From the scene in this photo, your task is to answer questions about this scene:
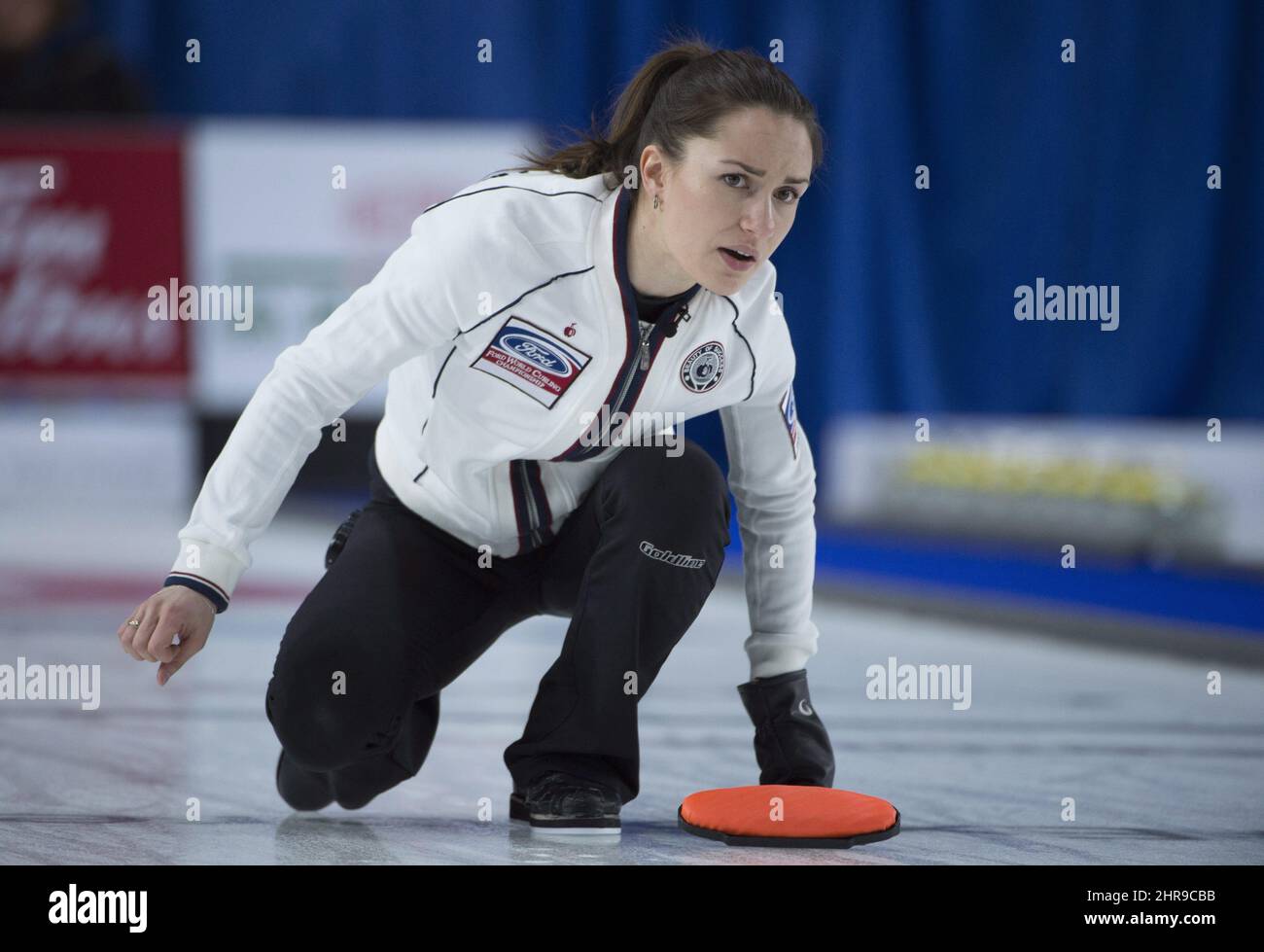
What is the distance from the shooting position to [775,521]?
1.87 meters

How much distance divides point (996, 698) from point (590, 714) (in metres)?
1.34

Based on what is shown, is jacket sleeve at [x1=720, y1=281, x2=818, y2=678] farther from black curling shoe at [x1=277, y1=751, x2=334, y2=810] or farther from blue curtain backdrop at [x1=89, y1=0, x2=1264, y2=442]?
blue curtain backdrop at [x1=89, y1=0, x2=1264, y2=442]

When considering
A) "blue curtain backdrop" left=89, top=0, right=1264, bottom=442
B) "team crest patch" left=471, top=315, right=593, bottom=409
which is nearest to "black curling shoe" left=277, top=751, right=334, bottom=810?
"team crest patch" left=471, top=315, right=593, bottom=409

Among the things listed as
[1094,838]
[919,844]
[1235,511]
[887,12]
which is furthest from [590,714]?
[887,12]

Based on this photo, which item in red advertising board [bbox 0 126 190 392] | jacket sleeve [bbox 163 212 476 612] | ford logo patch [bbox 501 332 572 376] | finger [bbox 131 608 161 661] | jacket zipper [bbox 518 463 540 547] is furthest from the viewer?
red advertising board [bbox 0 126 190 392]

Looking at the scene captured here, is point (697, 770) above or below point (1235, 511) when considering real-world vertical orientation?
below

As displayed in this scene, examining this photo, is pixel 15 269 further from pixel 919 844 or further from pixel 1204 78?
pixel 919 844

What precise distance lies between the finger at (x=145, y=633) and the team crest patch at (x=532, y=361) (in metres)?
0.44

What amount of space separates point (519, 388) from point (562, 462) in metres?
0.13

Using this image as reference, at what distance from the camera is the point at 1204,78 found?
4812mm

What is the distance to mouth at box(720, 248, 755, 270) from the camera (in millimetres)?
1620

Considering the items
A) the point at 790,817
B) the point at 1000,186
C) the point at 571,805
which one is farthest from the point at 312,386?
the point at 1000,186

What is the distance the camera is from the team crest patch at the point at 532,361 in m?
1.69

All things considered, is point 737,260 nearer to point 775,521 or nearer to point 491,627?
point 775,521
